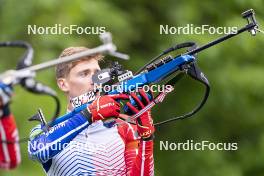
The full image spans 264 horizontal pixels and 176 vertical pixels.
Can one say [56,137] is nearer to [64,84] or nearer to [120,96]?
[120,96]

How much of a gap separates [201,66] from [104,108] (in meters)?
5.58

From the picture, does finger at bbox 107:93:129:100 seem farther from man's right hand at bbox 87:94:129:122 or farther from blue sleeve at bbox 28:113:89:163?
blue sleeve at bbox 28:113:89:163

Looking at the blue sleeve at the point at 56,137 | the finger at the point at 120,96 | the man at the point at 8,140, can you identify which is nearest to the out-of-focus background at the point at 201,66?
the blue sleeve at the point at 56,137

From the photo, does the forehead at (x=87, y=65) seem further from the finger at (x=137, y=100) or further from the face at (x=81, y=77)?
the finger at (x=137, y=100)

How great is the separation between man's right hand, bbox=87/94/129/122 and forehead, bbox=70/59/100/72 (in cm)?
66

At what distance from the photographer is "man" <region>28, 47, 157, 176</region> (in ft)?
25.1

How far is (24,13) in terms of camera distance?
11.8 metres

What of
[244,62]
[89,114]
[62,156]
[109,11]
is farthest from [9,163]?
[244,62]

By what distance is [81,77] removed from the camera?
8070 millimetres

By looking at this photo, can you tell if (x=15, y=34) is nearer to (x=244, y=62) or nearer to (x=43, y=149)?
(x=244, y=62)

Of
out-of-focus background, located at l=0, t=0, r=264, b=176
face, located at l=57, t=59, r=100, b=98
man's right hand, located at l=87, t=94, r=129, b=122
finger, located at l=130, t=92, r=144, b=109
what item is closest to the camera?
man's right hand, located at l=87, t=94, r=129, b=122

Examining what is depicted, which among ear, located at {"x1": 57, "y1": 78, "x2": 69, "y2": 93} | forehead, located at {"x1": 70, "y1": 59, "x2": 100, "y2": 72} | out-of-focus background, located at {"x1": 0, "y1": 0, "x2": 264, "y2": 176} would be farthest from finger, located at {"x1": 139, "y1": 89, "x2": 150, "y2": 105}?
out-of-focus background, located at {"x1": 0, "y1": 0, "x2": 264, "y2": 176}

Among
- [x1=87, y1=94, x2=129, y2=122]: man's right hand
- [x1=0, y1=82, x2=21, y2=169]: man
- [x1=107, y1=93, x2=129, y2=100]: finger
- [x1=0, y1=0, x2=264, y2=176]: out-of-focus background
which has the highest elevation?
[x1=0, y1=0, x2=264, y2=176]: out-of-focus background

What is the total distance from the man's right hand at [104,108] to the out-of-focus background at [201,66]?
4.46m
